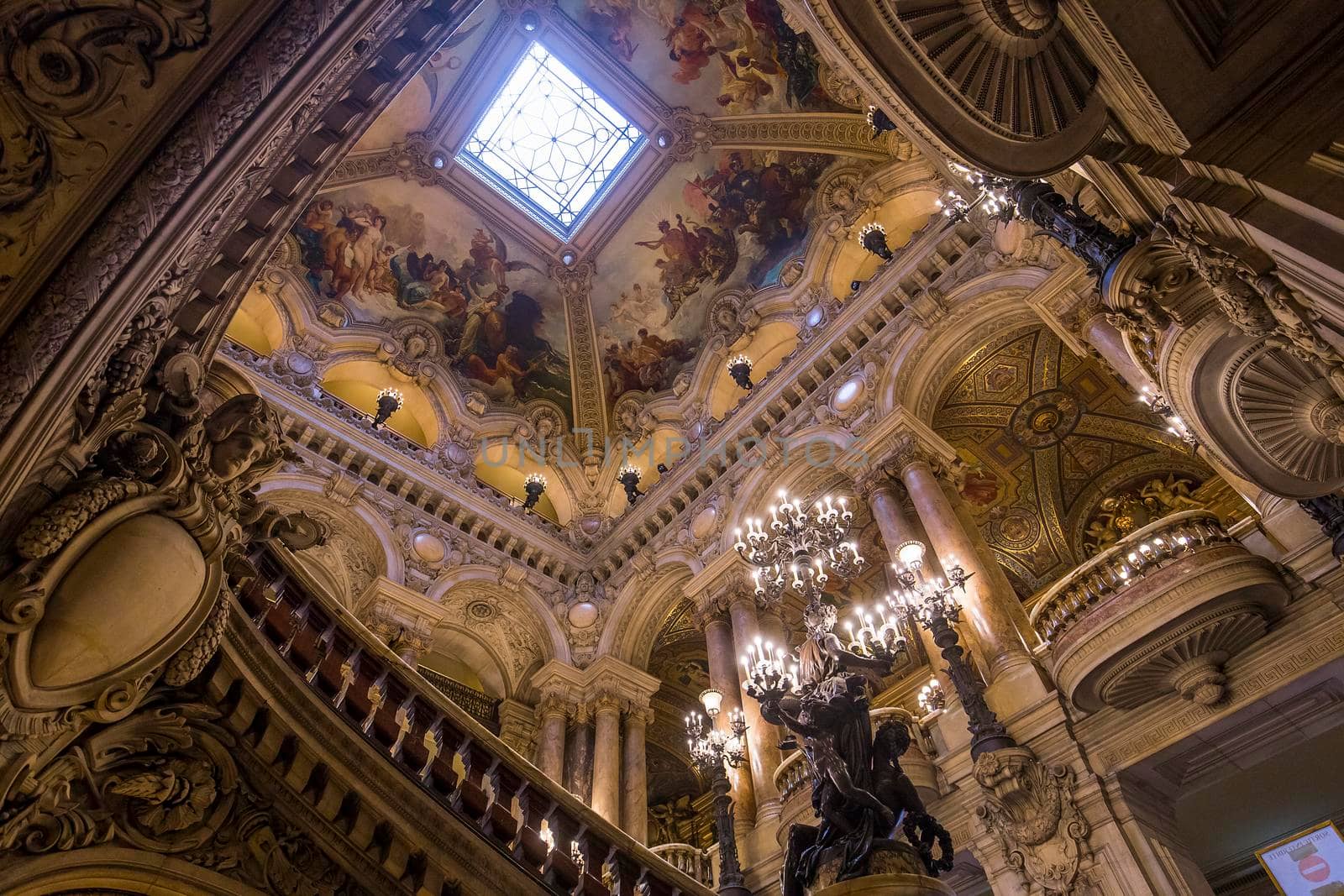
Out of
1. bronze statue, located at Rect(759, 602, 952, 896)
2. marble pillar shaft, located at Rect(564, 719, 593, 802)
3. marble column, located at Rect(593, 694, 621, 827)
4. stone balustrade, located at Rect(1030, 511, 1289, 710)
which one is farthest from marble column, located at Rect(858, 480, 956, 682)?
marble pillar shaft, located at Rect(564, 719, 593, 802)

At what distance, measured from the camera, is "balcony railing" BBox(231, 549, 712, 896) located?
14.9ft

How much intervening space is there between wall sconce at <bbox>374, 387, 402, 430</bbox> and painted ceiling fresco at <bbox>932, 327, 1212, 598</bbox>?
9140 mm

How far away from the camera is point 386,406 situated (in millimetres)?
14359

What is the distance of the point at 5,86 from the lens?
124 inches

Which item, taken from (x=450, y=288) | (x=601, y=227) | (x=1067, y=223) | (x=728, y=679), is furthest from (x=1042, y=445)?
(x=450, y=288)

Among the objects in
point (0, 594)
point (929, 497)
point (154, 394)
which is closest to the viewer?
point (0, 594)

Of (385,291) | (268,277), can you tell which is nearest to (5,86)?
(268,277)

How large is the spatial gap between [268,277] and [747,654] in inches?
438

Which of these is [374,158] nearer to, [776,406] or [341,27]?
[776,406]

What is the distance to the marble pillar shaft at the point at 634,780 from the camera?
37.6 feet

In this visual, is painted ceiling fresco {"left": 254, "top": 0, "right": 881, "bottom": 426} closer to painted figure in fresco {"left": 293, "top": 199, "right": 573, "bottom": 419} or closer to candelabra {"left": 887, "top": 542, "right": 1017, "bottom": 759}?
painted figure in fresco {"left": 293, "top": 199, "right": 573, "bottom": 419}

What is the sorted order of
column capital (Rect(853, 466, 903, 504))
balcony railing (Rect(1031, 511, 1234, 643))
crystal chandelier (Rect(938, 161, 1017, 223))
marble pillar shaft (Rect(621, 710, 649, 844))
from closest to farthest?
balcony railing (Rect(1031, 511, 1234, 643))
crystal chandelier (Rect(938, 161, 1017, 223))
column capital (Rect(853, 466, 903, 504))
marble pillar shaft (Rect(621, 710, 649, 844))

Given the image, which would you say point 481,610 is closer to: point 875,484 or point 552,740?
point 552,740

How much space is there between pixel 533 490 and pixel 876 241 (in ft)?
24.5
